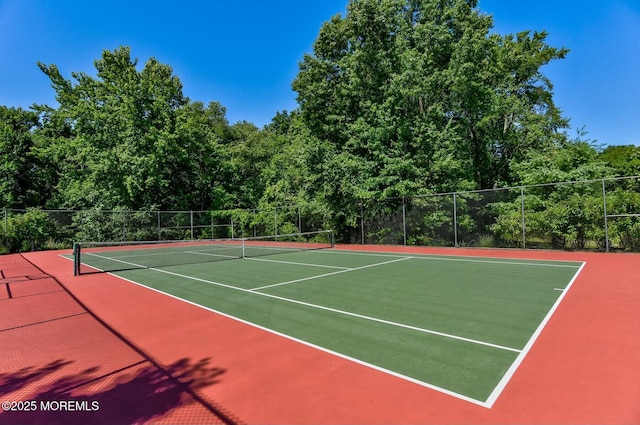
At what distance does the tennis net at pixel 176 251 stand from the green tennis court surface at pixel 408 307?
6.55 feet

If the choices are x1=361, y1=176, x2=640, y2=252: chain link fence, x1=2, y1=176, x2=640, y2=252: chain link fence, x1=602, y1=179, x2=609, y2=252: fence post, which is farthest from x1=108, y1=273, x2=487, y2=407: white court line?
x1=602, y1=179, x2=609, y2=252: fence post

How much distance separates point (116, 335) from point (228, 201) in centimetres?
2703

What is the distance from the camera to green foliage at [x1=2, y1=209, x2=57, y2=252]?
21531 millimetres

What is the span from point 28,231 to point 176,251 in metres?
10.9

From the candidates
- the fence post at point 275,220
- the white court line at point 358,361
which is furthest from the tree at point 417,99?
the white court line at point 358,361

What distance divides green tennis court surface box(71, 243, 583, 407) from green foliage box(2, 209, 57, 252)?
15828mm

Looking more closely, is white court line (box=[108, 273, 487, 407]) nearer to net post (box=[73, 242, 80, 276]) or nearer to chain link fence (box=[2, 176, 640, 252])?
net post (box=[73, 242, 80, 276])

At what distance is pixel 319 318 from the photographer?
5.93 meters

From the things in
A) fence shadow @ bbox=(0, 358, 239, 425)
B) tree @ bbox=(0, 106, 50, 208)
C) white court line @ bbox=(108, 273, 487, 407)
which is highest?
tree @ bbox=(0, 106, 50, 208)

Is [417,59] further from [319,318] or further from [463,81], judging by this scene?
[319,318]

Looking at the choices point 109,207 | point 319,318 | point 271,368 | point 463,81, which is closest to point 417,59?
point 463,81

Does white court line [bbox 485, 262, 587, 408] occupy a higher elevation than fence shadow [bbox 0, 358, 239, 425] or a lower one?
higher

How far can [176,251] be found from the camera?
20.2 meters

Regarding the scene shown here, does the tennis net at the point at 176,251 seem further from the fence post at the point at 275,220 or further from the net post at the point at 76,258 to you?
the fence post at the point at 275,220
